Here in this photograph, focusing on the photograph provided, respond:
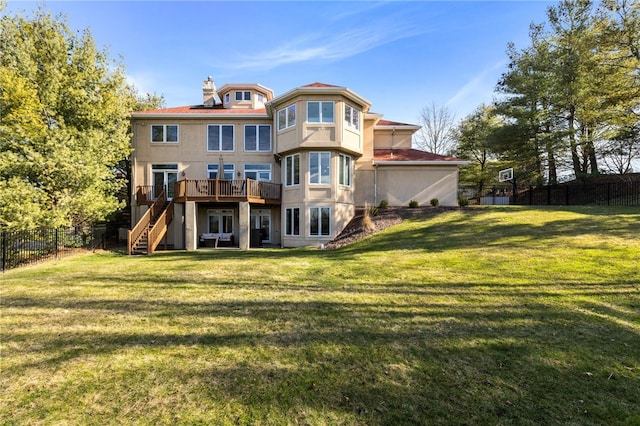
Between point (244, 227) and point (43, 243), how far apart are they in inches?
334

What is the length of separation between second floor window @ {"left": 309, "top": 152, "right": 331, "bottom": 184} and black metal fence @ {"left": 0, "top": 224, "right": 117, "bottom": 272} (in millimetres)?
12009

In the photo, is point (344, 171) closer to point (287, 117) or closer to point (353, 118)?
point (353, 118)

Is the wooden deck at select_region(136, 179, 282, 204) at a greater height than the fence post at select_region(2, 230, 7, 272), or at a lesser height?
greater

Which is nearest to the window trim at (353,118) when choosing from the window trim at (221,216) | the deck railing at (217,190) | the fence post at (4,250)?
the deck railing at (217,190)

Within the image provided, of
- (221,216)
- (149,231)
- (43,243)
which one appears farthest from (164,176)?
(43,243)

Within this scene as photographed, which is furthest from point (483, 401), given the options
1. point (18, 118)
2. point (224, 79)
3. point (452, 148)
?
point (452, 148)

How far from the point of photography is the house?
1622 cm

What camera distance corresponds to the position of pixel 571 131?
22562 mm

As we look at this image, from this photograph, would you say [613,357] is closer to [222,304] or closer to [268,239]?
[222,304]

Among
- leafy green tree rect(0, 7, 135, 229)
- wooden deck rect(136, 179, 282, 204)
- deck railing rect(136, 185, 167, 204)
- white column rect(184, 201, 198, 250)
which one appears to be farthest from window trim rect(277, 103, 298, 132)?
leafy green tree rect(0, 7, 135, 229)

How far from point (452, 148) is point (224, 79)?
1084 inches

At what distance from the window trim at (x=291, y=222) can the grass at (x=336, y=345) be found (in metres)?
8.16

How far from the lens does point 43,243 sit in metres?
13.0

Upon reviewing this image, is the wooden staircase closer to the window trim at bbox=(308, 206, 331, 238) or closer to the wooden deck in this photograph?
the wooden deck
